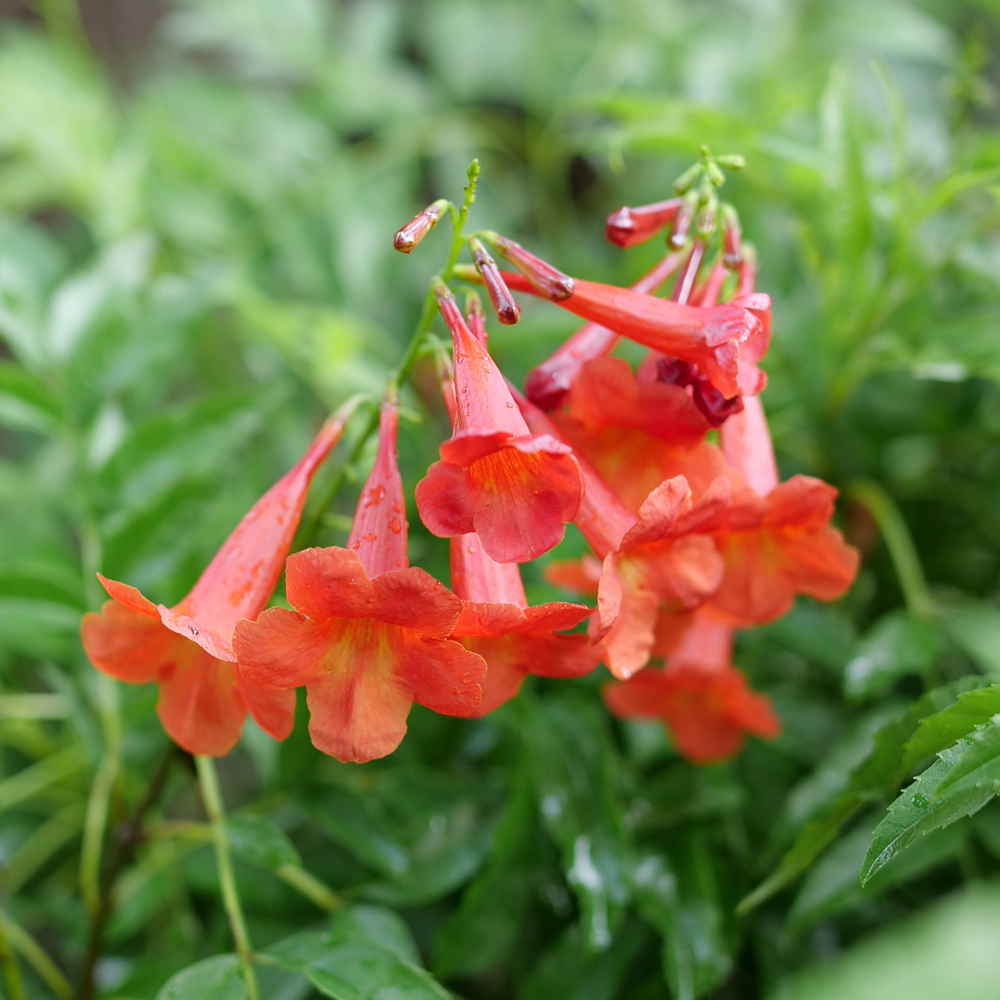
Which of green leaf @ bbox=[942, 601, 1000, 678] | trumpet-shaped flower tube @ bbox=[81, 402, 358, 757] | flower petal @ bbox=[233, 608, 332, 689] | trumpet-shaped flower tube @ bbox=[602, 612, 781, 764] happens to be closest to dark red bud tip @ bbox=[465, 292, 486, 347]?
trumpet-shaped flower tube @ bbox=[81, 402, 358, 757]

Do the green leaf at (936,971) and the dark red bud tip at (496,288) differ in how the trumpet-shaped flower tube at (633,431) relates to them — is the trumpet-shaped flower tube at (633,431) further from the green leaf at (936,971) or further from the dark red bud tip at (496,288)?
the green leaf at (936,971)

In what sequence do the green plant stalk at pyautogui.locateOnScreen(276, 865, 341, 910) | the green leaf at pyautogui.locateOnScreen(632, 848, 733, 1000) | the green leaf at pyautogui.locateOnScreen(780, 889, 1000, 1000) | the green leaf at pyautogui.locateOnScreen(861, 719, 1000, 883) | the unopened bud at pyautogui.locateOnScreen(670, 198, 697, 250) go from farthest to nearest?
the green plant stalk at pyautogui.locateOnScreen(276, 865, 341, 910)
the green leaf at pyautogui.locateOnScreen(632, 848, 733, 1000)
the unopened bud at pyautogui.locateOnScreen(670, 198, 697, 250)
the green leaf at pyautogui.locateOnScreen(861, 719, 1000, 883)
the green leaf at pyautogui.locateOnScreen(780, 889, 1000, 1000)

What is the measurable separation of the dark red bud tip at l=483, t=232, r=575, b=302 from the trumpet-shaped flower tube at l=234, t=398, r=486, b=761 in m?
0.29

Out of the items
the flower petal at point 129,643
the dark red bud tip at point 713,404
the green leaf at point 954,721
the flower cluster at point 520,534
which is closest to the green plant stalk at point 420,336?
the flower cluster at point 520,534

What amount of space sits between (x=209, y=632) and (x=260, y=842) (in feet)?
1.27

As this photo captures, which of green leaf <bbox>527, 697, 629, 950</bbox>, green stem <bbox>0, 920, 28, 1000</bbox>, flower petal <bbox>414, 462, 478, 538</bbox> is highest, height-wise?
flower petal <bbox>414, 462, 478, 538</bbox>

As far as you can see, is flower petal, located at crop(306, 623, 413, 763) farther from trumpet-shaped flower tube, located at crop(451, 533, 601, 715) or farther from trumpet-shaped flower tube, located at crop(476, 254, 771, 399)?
trumpet-shaped flower tube, located at crop(476, 254, 771, 399)

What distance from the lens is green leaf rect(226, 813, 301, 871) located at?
121 centimetres

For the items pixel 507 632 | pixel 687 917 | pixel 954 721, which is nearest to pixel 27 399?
pixel 507 632

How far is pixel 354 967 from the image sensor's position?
111 centimetres

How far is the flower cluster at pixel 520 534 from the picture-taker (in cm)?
91

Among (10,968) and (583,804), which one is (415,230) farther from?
(10,968)

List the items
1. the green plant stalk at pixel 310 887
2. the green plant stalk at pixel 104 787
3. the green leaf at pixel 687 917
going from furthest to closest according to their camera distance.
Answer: the green plant stalk at pixel 104 787, the green plant stalk at pixel 310 887, the green leaf at pixel 687 917

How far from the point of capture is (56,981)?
1468 millimetres
